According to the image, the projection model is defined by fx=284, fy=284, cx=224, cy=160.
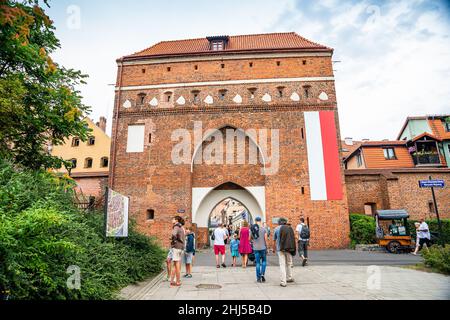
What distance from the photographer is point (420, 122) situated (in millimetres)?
29062

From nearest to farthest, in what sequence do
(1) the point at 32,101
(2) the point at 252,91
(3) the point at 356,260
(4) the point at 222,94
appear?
(1) the point at 32,101, (3) the point at 356,260, (2) the point at 252,91, (4) the point at 222,94

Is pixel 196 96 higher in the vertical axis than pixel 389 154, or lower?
higher

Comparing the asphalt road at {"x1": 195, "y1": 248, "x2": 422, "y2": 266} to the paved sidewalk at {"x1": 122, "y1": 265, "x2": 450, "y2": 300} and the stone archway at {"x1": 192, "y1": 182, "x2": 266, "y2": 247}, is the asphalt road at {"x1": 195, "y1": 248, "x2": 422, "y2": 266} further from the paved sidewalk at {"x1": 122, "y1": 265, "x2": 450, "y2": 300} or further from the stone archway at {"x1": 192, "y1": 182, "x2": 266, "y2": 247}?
the stone archway at {"x1": 192, "y1": 182, "x2": 266, "y2": 247}

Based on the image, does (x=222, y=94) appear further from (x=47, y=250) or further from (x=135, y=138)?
(x=47, y=250)

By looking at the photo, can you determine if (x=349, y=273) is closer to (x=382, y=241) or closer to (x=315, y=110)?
(x=382, y=241)

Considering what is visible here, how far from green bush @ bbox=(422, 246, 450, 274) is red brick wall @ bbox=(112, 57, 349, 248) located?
27.5 ft

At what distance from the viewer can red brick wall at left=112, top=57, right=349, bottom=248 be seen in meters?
17.4

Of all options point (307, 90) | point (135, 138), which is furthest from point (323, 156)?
point (135, 138)

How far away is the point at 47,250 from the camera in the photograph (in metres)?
3.96

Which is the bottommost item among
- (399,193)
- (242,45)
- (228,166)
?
(399,193)

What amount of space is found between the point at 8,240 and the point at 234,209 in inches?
2516

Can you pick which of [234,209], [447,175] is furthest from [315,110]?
[234,209]

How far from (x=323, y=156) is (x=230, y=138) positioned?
20.2 ft

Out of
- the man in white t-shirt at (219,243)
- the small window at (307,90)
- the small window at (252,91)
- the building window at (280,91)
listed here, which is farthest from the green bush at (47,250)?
the small window at (307,90)
